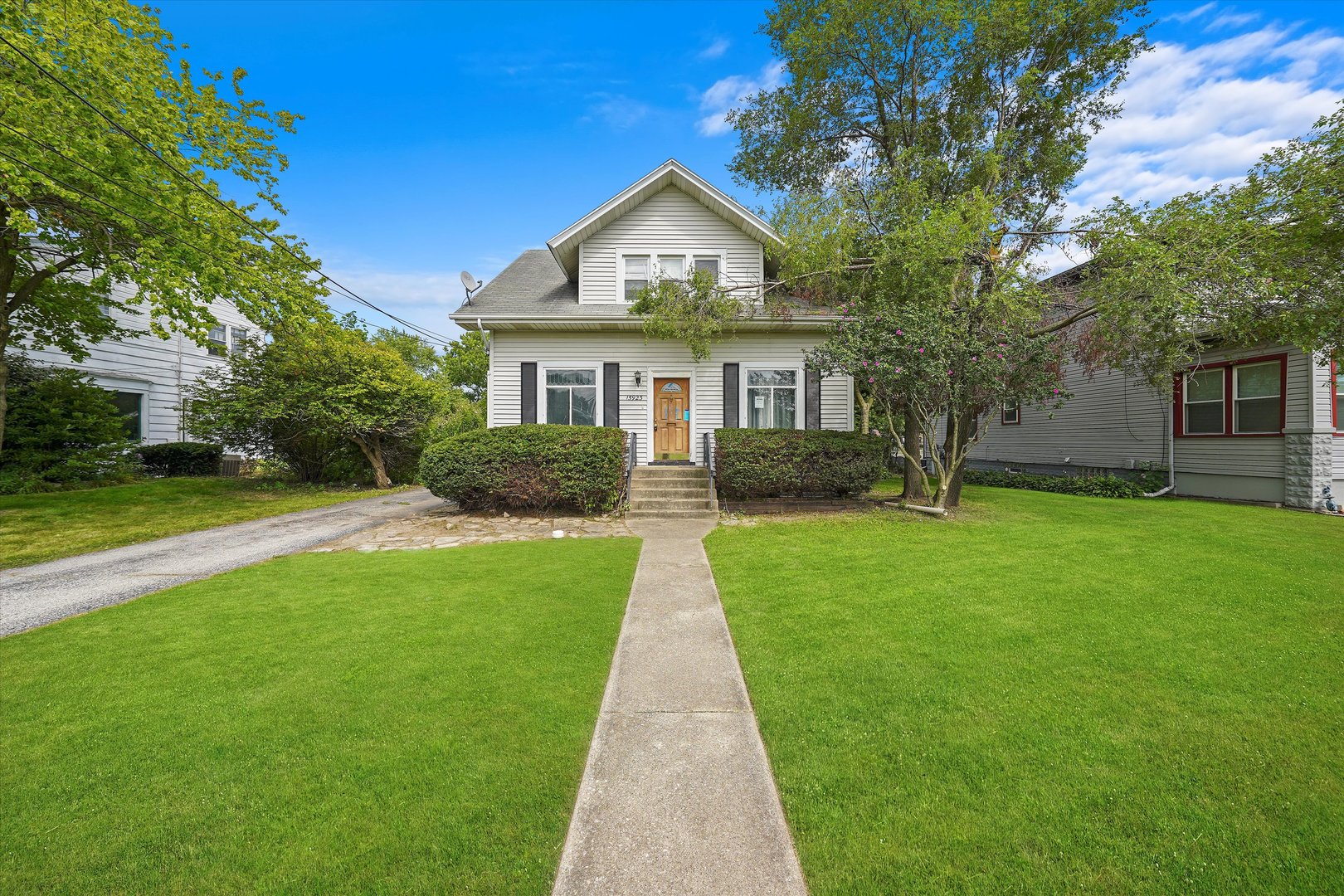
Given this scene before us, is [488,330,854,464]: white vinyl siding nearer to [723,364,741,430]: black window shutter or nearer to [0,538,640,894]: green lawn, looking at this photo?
[723,364,741,430]: black window shutter

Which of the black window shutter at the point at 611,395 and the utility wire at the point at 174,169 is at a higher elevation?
the utility wire at the point at 174,169

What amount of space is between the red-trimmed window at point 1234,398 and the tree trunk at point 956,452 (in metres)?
5.06

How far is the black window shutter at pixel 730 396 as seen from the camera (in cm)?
1169

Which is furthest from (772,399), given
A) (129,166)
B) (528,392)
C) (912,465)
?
(129,166)

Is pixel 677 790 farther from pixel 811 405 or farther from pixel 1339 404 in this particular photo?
pixel 1339 404

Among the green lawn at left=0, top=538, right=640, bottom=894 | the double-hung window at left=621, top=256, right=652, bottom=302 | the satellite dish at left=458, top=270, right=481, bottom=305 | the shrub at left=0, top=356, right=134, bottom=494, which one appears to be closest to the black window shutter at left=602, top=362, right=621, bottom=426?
the double-hung window at left=621, top=256, right=652, bottom=302

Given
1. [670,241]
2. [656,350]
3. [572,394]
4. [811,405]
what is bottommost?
[811,405]

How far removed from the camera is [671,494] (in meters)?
10.2

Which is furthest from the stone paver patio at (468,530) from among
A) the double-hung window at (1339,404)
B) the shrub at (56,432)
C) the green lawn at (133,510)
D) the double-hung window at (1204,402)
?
the double-hung window at (1339,404)

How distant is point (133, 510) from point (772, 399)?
13.7m

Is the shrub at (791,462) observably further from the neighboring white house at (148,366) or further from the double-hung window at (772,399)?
the neighboring white house at (148,366)

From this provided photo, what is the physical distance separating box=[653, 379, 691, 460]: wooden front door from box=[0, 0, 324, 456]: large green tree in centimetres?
789

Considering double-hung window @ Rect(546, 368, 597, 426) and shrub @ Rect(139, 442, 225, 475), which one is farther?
shrub @ Rect(139, 442, 225, 475)

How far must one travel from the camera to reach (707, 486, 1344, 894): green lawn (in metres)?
1.85
